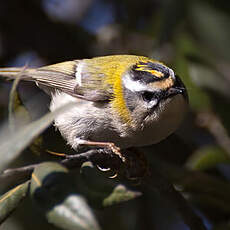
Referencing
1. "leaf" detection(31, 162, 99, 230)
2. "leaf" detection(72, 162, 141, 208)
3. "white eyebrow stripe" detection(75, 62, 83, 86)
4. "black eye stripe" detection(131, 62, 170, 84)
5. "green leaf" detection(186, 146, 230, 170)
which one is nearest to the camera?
"leaf" detection(31, 162, 99, 230)

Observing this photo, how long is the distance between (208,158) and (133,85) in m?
0.47

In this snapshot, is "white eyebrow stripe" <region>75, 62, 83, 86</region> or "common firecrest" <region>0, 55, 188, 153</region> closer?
"common firecrest" <region>0, 55, 188, 153</region>

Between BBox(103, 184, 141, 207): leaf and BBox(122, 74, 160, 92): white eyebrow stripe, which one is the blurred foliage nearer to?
BBox(103, 184, 141, 207): leaf

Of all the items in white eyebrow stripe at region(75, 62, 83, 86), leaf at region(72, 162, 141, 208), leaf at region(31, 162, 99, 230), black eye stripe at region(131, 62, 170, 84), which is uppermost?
black eye stripe at region(131, 62, 170, 84)

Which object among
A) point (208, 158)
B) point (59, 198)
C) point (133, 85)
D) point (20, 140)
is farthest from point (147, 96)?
point (20, 140)

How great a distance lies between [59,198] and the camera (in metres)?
1.32

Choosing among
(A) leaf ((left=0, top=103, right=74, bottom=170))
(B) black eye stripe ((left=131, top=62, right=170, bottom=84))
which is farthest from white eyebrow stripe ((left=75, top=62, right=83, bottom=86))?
(A) leaf ((left=0, top=103, right=74, bottom=170))

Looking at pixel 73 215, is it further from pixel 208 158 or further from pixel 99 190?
pixel 208 158

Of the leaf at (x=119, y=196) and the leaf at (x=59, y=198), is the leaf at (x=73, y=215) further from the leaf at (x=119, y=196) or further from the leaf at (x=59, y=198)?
the leaf at (x=119, y=196)

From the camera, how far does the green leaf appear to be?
194cm

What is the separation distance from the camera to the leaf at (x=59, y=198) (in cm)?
124

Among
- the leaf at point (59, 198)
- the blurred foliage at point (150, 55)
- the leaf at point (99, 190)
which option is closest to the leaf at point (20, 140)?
the blurred foliage at point (150, 55)

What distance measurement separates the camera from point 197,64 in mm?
2213

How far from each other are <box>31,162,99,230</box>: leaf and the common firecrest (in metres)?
0.34
